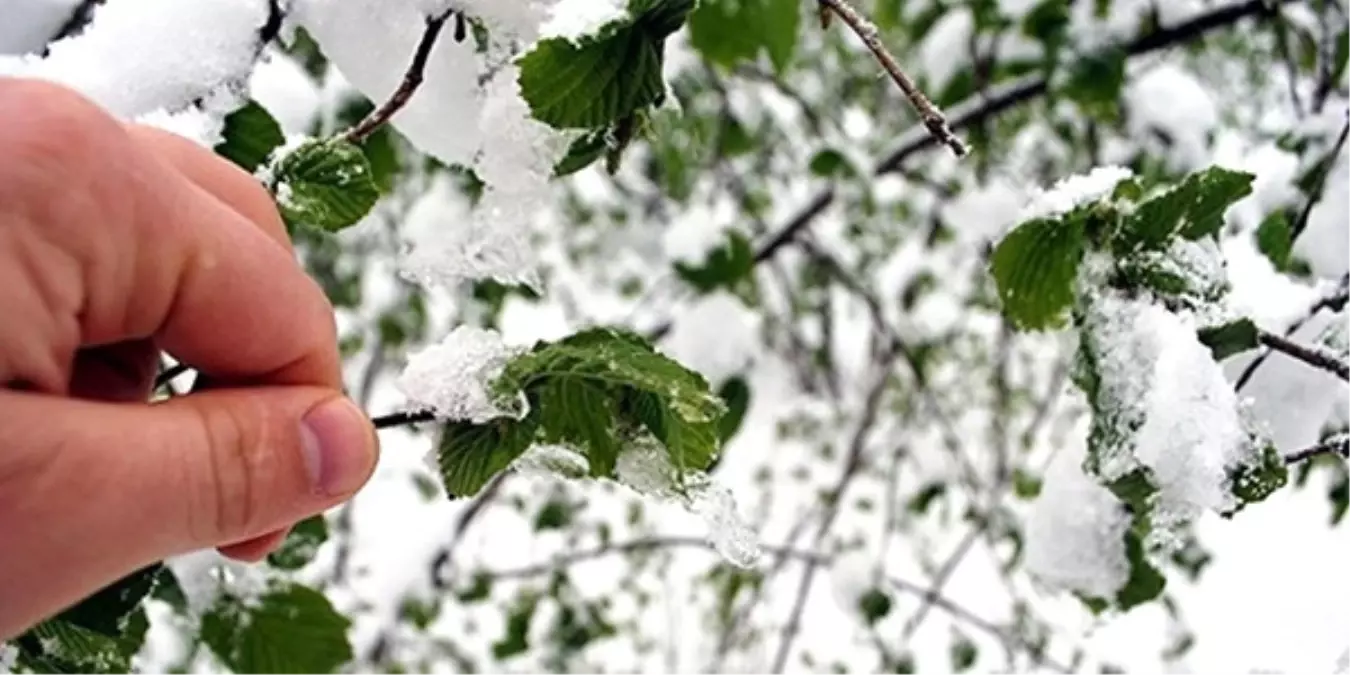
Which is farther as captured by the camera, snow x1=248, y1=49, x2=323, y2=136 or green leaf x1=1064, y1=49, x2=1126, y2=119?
green leaf x1=1064, y1=49, x2=1126, y2=119

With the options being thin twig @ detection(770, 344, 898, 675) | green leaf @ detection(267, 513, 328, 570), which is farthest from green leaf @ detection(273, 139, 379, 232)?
thin twig @ detection(770, 344, 898, 675)

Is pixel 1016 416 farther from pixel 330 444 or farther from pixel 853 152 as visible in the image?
pixel 330 444

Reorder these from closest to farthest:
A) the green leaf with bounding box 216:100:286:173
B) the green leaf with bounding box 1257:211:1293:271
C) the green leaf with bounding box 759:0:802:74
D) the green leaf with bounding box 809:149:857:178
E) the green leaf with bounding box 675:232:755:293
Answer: the green leaf with bounding box 216:100:286:173 < the green leaf with bounding box 1257:211:1293:271 < the green leaf with bounding box 759:0:802:74 < the green leaf with bounding box 675:232:755:293 < the green leaf with bounding box 809:149:857:178

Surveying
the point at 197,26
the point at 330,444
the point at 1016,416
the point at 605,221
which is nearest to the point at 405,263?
the point at 197,26

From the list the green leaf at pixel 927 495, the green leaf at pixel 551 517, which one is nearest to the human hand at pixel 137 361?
the green leaf at pixel 551 517

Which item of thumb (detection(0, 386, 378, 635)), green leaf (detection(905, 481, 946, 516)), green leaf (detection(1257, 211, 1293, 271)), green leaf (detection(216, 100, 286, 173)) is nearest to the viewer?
thumb (detection(0, 386, 378, 635))

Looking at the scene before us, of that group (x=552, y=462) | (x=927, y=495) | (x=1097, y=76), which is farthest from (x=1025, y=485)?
(x=552, y=462)

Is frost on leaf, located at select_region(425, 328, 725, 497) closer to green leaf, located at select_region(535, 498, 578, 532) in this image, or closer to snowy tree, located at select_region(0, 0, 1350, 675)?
snowy tree, located at select_region(0, 0, 1350, 675)

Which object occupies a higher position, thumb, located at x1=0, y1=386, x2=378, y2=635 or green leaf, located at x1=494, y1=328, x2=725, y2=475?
green leaf, located at x1=494, y1=328, x2=725, y2=475
